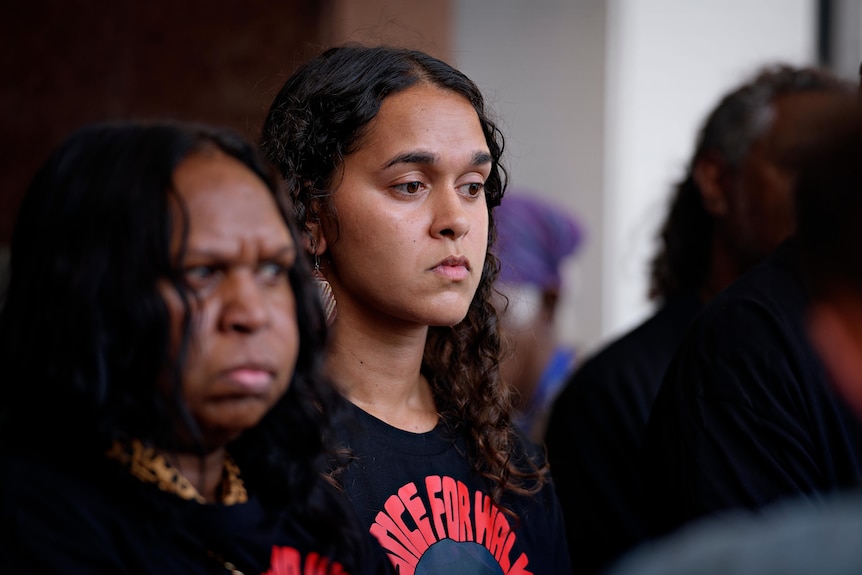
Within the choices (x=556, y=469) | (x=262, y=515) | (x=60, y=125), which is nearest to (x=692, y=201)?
(x=556, y=469)

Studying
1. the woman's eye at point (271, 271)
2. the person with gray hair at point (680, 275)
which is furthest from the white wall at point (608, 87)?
the woman's eye at point (271, 271)

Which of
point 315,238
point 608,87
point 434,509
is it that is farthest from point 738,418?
point 608,87

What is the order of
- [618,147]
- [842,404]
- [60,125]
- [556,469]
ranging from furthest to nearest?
[618,147]
[60,125]
[556,469]
[842,404]

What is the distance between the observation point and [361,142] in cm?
207

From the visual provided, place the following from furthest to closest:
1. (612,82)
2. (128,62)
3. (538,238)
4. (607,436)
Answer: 1. (612,82)
2. (538,238)
3. (128,62)
4. (607,436)

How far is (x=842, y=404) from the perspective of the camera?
2.07 metres

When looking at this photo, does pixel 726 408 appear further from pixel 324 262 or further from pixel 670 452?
pixel 324 262

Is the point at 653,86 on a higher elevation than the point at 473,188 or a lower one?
lower

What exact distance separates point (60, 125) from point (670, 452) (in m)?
2.67

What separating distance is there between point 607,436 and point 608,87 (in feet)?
8.81

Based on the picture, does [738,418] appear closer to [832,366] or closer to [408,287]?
[408,287]

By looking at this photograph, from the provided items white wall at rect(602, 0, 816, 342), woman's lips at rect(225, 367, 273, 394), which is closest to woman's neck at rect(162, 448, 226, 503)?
woman's lips at rect(225, 367, 273, 394)

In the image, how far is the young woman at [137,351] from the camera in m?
1.32

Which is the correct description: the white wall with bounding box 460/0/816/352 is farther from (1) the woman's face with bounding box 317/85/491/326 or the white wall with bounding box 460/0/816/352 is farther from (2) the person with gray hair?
(1) the woman's face with bounding box 317/85/491/326
